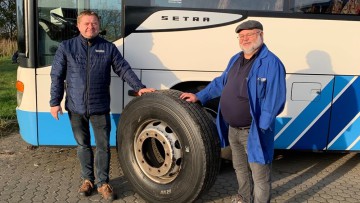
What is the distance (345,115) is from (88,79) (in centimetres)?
266

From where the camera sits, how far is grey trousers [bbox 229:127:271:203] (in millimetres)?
3035

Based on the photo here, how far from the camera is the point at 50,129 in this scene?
423cm

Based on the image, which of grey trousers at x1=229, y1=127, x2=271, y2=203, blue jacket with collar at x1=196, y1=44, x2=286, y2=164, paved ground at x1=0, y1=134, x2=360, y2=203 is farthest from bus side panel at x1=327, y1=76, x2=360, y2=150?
blue jacket with collar at x1=196, y1=44, x2=286, y2=164

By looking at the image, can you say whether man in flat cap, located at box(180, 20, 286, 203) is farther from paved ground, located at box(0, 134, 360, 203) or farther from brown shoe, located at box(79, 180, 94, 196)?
brown shoe, located at box(79, 180, 94, 196)

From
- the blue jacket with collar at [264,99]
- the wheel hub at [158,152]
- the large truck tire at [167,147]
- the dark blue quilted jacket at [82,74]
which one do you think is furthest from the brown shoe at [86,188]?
the blue jacket with collar at [264,99]

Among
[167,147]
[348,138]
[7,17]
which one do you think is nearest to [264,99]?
[167,147]

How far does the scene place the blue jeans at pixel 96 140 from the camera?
3688mm

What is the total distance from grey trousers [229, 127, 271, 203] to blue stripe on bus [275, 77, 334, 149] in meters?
1.01

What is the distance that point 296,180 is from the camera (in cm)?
437

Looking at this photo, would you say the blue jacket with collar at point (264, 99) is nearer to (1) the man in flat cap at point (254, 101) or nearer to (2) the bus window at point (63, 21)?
(1) the man in flat cap at point (254, 101)

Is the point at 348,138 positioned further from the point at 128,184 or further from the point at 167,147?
the point at 128,184

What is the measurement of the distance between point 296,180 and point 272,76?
2.01 m

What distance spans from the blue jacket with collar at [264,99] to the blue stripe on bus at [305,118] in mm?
1327

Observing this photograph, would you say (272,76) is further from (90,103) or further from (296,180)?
(296,180)
